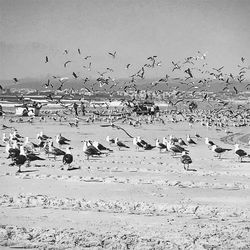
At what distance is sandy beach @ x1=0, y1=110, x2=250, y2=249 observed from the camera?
9227 mm

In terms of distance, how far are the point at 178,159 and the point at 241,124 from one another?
25.8 metres

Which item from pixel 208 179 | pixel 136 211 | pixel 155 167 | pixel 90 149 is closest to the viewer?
pixel 136 211

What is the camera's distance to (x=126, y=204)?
12141 millimetres

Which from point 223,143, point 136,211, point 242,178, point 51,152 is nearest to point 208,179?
point 242,178

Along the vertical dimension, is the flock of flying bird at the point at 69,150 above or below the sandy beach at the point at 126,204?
below

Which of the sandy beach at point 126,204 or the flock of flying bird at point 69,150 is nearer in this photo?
the sandy beach at point 126,204

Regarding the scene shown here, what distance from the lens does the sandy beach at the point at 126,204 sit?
9227 mm

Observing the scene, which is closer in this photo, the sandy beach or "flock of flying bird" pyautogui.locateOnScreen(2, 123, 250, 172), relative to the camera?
the sandy beach

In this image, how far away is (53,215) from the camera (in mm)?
10828

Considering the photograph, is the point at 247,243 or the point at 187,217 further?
the point at 187,217

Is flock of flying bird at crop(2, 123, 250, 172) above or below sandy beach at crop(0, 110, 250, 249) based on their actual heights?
below

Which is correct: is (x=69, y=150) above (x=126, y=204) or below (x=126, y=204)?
below

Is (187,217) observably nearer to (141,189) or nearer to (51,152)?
(141,189)

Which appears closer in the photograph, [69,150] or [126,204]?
[126,204]
